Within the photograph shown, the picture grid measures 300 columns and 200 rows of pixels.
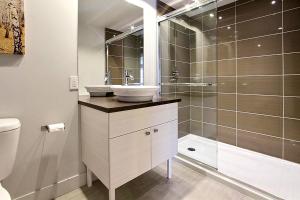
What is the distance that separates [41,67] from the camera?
1.38 meters

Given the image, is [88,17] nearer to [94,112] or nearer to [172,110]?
[94,112]

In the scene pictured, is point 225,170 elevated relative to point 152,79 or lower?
lower

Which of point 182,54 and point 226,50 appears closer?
point 226,50

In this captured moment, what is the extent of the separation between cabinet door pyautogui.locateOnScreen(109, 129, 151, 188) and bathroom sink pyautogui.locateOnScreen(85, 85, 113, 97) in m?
0.70

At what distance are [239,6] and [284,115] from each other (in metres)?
A: 1.54

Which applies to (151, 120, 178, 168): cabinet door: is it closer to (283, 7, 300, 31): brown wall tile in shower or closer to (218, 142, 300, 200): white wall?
(218, 142, 300, 200): white wall

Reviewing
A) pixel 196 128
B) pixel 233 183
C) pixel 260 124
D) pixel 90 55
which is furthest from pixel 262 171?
pixel 90 55

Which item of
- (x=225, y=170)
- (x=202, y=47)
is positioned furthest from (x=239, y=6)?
(x=225, y=170)

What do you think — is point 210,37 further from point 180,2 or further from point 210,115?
point 210,115

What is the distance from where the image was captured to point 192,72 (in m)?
2.82

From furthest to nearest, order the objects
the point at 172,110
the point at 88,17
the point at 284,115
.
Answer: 1. the point at 284,115
2. the point at 88,17
3. the point at 172,110

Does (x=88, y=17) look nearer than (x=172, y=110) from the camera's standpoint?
No

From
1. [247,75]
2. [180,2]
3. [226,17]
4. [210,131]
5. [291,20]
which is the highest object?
[180,2]

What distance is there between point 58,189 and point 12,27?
1.34m
